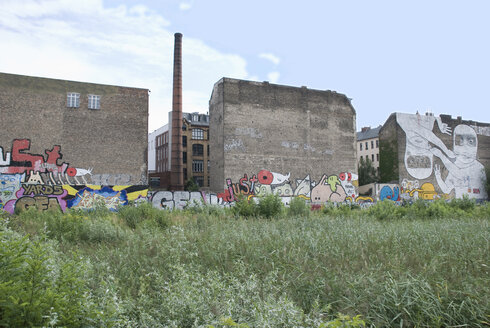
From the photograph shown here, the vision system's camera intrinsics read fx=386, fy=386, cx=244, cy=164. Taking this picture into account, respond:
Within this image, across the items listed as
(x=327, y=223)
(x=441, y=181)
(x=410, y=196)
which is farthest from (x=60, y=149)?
(x=441, y=181)

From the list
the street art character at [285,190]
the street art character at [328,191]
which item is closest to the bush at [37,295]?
the street art character at [285,190]

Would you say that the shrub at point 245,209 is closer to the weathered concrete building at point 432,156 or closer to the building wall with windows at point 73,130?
the building wall with windows at point 73,130

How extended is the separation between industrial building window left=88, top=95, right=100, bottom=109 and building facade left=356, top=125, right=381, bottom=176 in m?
47.0

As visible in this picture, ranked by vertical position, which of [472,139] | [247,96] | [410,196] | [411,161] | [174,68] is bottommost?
[410,196]

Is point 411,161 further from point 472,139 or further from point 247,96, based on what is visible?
point 247,96

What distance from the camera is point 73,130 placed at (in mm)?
28125

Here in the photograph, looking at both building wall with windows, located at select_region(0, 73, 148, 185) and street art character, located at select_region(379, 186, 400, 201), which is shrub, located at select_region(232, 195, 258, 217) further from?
street art character, located at select_region(379, 186, 400, 201)

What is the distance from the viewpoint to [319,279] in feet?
16.2

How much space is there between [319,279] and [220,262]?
179cm

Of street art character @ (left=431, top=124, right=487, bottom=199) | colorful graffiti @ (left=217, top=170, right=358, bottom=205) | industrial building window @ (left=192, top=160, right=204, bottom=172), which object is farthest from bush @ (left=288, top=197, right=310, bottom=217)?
industrial building window @ (left=192, top=160, right=204, bottom=172)

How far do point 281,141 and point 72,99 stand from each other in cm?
1675

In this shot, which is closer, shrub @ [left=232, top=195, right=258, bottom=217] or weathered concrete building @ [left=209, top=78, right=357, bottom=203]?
shrub @ [left=232, top=195, right=258, bottom=217]

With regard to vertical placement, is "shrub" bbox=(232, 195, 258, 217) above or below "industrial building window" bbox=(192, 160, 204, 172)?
below

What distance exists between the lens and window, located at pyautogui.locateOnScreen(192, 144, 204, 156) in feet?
189
